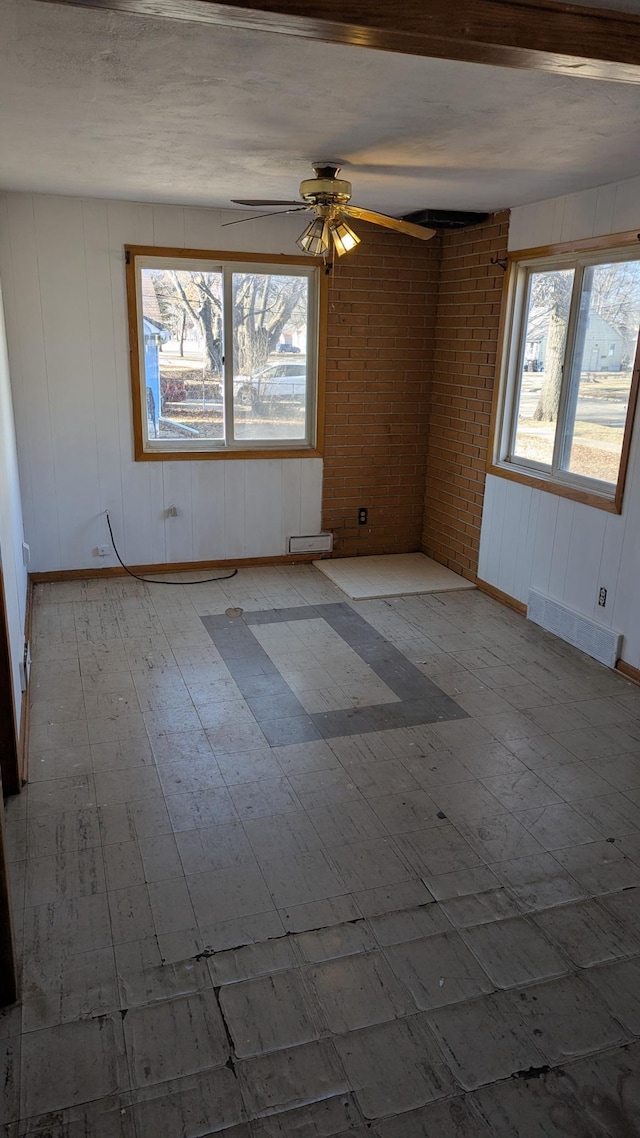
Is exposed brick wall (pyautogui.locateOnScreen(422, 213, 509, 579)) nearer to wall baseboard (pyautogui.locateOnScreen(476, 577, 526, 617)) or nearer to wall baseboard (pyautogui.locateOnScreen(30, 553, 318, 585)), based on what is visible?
wall baseboard (pyautogui.locateOnScreen(476, 577, 526, 617))

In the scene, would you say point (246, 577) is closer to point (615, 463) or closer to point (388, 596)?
point (388, 596)

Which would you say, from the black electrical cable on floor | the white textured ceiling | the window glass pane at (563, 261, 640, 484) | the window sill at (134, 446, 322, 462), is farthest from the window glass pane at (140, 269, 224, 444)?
the window glass pane at (563, 261, 640, 484)

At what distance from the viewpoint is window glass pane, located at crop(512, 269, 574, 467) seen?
4.67 metres

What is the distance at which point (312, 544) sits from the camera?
6.09 meters

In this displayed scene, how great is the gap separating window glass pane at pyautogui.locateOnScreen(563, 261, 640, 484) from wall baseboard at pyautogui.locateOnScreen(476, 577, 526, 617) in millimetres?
983

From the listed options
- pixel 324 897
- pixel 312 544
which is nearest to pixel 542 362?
pixel 312 544

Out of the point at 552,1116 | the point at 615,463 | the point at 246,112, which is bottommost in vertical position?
the point at 552,1116

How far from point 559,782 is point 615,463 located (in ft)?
6.35

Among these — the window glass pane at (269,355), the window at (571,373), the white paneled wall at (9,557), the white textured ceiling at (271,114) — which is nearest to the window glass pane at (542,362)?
the window at (571,373)

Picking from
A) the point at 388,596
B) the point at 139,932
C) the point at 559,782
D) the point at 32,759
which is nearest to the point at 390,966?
the point at 139,932

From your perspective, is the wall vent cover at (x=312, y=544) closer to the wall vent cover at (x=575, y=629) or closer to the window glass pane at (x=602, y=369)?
the wall vent cover at (x=575, y=629)

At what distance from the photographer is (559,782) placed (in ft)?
10.4

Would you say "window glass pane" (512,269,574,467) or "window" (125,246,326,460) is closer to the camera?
"window glass pane" (512,269,574,467)

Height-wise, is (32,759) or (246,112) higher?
(246,112)
